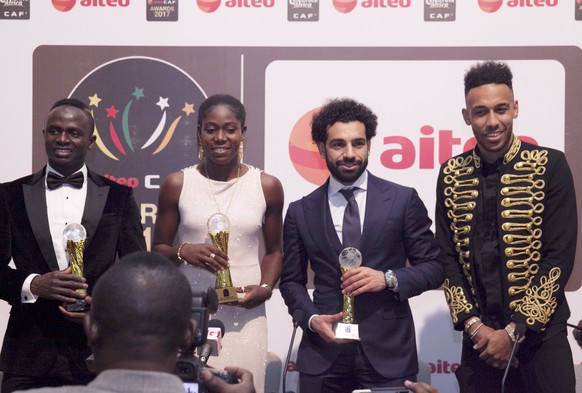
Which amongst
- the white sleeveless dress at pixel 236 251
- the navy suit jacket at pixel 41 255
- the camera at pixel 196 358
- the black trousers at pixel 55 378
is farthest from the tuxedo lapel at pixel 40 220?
the camera at pixel 196 358

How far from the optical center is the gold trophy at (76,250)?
4.37 metres

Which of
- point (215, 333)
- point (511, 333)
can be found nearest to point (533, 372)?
point (511, 333)

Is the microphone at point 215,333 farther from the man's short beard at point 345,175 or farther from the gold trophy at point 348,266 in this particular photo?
the man's short beard at point 345,175

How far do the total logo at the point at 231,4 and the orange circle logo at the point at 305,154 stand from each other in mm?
741

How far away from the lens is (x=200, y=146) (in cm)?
505

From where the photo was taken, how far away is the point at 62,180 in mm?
4664

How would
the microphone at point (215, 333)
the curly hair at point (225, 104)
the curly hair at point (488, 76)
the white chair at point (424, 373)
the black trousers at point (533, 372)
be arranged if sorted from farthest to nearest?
1. the white chair at point (424, 373)
2. the curly hair at point (225, 104)
3. the curly hair at point (488, 76)
4. the black trousers at point (533, 372)
5. the microphone at point (215, 333)

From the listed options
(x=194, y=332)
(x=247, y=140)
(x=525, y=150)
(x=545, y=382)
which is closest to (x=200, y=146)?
(x=247, y=140)

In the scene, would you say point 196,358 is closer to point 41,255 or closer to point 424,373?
point 41,255

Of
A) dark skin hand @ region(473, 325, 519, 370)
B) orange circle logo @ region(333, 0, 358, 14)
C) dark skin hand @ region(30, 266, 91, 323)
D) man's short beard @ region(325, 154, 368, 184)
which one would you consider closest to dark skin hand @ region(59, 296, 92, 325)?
dark skin hand @ region(30, 266, 91, 323)

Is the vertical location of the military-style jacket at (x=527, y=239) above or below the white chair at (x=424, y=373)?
above

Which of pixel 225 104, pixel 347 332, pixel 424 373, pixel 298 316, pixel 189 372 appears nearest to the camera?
pixel 189 372

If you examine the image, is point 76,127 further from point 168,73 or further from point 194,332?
point 194,332

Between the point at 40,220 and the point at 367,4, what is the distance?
242 centimetres
